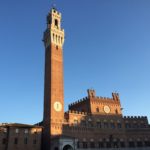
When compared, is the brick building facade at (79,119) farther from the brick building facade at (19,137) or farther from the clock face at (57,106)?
the brick building facade at (19,137)

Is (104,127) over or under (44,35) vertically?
under

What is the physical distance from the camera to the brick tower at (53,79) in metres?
47.7

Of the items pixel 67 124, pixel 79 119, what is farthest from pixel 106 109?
pixel 67 124

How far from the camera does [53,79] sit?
5181 centimetres

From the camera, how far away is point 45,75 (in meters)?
53.8

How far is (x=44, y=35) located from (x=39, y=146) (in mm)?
27133

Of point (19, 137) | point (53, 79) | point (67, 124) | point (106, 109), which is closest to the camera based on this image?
point (19, 137)

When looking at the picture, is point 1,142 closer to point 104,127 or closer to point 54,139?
point 54,139

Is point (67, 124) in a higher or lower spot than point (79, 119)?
lower

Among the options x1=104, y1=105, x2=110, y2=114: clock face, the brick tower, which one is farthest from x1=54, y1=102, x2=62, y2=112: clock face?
x1=104, y1=105, x2=110, y2=114: clock face

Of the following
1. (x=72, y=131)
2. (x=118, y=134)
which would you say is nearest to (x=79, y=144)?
(x=72, y=131)

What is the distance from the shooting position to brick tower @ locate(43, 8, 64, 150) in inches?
1880

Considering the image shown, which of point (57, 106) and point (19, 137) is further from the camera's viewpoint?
point (57, 106)

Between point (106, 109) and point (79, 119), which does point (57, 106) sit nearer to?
point (79, 119)
